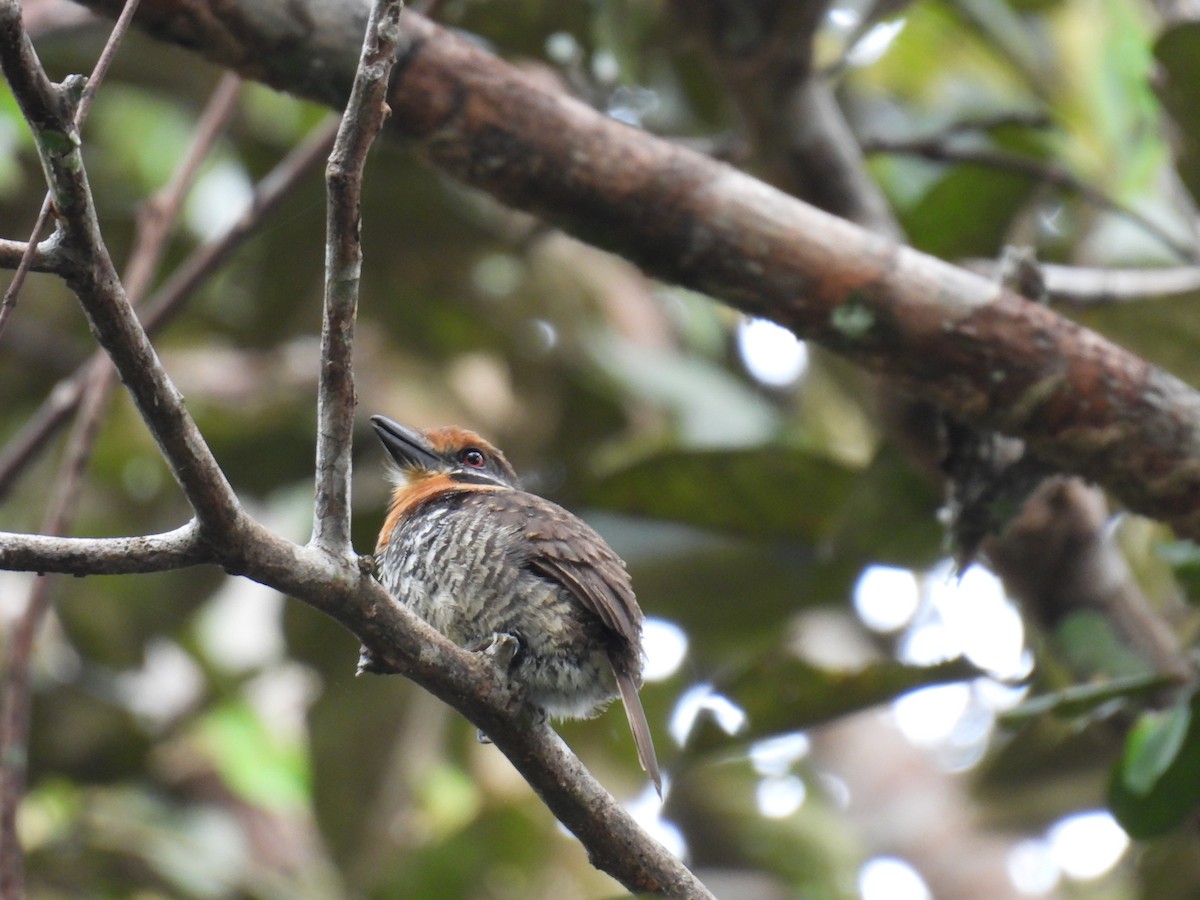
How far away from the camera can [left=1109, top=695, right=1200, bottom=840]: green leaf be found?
282 cm

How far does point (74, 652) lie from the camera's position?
16.7 ft

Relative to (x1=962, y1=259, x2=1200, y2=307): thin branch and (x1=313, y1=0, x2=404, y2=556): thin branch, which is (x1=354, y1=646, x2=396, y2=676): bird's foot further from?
(x1=962, y1=259, x2=1200, y2=307): thin branch

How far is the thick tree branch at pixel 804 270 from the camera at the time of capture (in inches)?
105

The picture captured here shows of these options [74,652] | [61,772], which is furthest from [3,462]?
[74,652]

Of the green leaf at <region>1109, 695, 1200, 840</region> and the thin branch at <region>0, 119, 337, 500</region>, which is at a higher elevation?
the thin branch at <region>0, 119, 337, 500</region>

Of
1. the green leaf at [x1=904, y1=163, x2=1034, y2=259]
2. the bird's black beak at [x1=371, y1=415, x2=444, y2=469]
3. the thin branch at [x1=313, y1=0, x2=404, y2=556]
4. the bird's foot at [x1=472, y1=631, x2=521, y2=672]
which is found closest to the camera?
the thin branch at [x1=313, y1=0, x2=404, y2=556]

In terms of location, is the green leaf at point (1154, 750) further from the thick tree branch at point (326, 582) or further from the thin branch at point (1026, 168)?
the thin branch at point (1026, 168)

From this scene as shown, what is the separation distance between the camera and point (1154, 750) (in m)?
2.85

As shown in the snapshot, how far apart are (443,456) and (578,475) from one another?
2.44 ft

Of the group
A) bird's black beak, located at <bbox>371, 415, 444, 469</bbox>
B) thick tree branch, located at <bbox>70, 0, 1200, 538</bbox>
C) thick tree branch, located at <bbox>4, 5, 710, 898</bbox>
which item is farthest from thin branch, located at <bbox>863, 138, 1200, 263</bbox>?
thick tree branch, located at <bbox>4, 5, 710, 898</bbox>

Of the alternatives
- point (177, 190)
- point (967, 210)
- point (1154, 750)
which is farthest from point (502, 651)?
point (967, 210)

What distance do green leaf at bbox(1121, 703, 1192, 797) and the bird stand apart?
1.09 metres

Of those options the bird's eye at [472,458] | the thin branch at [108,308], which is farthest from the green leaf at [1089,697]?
the thin branch at [108,308]

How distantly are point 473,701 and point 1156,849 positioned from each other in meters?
2.44
